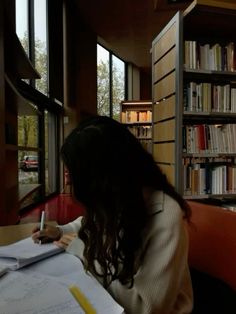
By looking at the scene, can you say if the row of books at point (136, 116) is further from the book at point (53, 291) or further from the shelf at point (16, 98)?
the book at point (53, 291)

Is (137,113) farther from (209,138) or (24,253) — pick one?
(24,253)

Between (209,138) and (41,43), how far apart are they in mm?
3262

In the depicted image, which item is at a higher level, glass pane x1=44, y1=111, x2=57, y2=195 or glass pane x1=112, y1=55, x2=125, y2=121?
glass pane x1=112, y1=55, x2=125, y2=121

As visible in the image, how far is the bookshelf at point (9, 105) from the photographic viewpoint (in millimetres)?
2088

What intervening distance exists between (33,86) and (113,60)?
5.04 meters

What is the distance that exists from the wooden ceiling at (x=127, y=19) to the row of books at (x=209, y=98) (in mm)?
2209

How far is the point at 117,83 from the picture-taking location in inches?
359

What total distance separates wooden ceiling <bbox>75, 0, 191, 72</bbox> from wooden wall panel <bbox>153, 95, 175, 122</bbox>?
80.2 inches

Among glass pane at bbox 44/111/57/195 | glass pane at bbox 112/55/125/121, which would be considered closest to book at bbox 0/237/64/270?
glass pane at bbox 44/111/57/195

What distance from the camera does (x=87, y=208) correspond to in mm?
917

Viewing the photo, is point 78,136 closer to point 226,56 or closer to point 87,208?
point 87,208

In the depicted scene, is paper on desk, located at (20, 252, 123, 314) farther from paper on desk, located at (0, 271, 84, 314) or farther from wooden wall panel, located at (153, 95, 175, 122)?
wooden wall panel, located at (153, 95, 175, 122)

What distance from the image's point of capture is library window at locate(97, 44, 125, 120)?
7.98 metres

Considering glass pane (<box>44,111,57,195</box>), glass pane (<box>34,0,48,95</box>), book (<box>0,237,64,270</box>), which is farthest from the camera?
glass pane (<box>44,111,57,195</box>)
